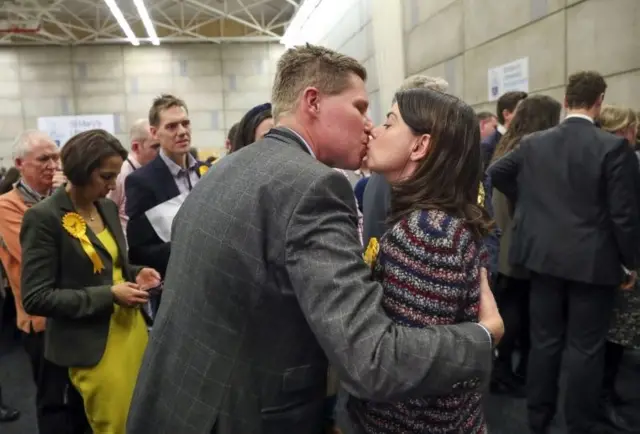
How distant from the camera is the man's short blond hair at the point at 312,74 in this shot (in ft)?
3.47

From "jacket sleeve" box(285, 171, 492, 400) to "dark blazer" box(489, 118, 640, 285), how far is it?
66.9 inches

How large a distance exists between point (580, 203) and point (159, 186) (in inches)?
72.9

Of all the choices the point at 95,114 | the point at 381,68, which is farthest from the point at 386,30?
the point at 95,114

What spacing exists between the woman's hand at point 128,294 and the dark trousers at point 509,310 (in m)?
2.16

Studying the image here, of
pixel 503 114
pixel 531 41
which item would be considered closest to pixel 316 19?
pixel 531 41

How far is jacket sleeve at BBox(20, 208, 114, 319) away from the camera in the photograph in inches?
69.5

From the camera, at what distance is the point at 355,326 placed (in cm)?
79

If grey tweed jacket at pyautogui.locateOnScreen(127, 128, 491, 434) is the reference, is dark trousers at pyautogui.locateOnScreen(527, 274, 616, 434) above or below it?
below

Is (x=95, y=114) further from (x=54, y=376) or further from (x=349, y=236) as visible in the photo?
(x=349, y=236)

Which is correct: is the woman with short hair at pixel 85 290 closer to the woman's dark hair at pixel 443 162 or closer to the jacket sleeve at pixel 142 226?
the jacket sleeve at pixel 142 226

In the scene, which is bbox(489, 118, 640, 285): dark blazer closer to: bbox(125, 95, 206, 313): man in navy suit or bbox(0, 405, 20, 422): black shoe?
Result: bbox(125, 95, 206, 313): man in navy suit

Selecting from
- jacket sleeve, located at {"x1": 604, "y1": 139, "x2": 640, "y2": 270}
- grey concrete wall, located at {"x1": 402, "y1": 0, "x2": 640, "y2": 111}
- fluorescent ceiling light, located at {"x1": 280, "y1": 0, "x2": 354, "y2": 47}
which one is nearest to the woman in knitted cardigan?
jacket sleeve, located at {"x1": 604, "y1": 139, "x2": 640, "y2": 270}

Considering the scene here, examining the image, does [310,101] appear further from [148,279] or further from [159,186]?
[159,186]

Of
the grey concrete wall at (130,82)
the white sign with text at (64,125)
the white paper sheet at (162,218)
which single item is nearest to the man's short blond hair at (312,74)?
the white paper sheet at (162,218)
